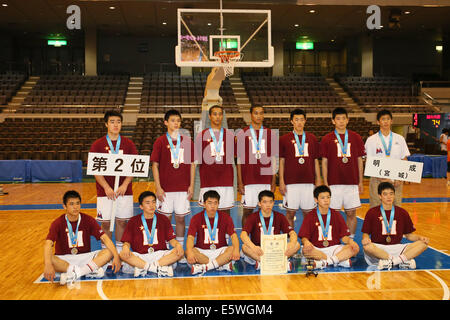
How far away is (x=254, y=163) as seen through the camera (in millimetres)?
5434

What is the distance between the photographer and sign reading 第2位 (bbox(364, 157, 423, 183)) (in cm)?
537

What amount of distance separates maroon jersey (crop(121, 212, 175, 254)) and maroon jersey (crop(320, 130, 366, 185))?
6.96 ft

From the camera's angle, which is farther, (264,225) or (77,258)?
(264,225)

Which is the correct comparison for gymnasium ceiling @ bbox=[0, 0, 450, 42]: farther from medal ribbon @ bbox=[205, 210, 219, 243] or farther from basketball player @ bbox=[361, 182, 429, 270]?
basketball player @ bbox=[361, 182, 429, 270]

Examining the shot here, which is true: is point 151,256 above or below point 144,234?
below

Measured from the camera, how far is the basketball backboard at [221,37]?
392 inches

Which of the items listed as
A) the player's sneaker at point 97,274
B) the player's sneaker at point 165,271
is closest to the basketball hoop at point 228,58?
the player's sneaker at point 165,271

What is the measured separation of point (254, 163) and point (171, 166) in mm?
1014

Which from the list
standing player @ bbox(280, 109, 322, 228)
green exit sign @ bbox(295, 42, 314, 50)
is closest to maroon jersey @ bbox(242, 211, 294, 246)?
standing player @ bbox(280, 109, 322, 228)

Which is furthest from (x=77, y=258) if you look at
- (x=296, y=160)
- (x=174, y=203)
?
(x=296, y=160)

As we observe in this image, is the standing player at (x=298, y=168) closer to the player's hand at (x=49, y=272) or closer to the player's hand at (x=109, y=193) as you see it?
the player's hand at (x=109, y=193)

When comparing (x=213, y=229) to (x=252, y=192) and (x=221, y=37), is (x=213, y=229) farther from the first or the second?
(x=221, y=37)

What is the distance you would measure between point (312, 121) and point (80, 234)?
1595 centimetres

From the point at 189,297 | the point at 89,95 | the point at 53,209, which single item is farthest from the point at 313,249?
the point at 89,95
